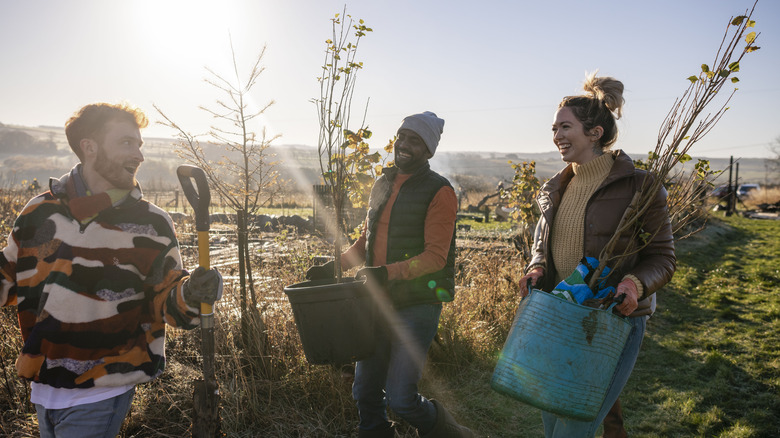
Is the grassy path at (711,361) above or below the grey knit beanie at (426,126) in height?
below

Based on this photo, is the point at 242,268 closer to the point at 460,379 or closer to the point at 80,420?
the point at 460,379

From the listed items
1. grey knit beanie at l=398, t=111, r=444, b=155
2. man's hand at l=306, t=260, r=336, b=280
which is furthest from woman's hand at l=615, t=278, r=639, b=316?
man's hand at l=306, t=260, r=336, b=280

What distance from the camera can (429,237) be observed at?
92.7 inches

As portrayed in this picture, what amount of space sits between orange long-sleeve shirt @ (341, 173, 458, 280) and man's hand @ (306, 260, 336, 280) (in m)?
0.29

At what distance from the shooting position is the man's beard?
181 cm

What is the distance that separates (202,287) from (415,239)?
1.09 metres

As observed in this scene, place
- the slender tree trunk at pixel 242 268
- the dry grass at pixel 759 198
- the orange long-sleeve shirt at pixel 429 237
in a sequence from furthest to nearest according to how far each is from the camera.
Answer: the dry grass at pixel 759 198, the slender tree trunk at pixel 242 268, the orange long-sleeve shirt at pixel 429 237

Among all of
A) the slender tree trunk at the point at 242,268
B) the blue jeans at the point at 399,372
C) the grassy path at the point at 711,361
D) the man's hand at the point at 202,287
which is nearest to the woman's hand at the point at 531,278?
the blue jeans at the point at 399,372

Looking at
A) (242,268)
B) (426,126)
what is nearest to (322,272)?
(426,126)

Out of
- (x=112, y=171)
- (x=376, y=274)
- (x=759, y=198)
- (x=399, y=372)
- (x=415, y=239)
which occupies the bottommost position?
(x=759, y=198)

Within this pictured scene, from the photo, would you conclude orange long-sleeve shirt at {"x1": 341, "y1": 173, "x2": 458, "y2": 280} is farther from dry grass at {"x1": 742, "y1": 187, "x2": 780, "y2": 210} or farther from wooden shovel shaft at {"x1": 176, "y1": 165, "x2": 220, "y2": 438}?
dry grass at {"x1": 742, "y1": 187, "x2": 780, "y2": 210}

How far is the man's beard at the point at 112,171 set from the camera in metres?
1.81

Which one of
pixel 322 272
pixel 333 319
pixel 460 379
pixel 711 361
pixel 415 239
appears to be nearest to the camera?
pixel 333 319

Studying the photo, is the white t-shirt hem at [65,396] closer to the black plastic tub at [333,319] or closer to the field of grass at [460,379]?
the black plastic tub at [333,319]
